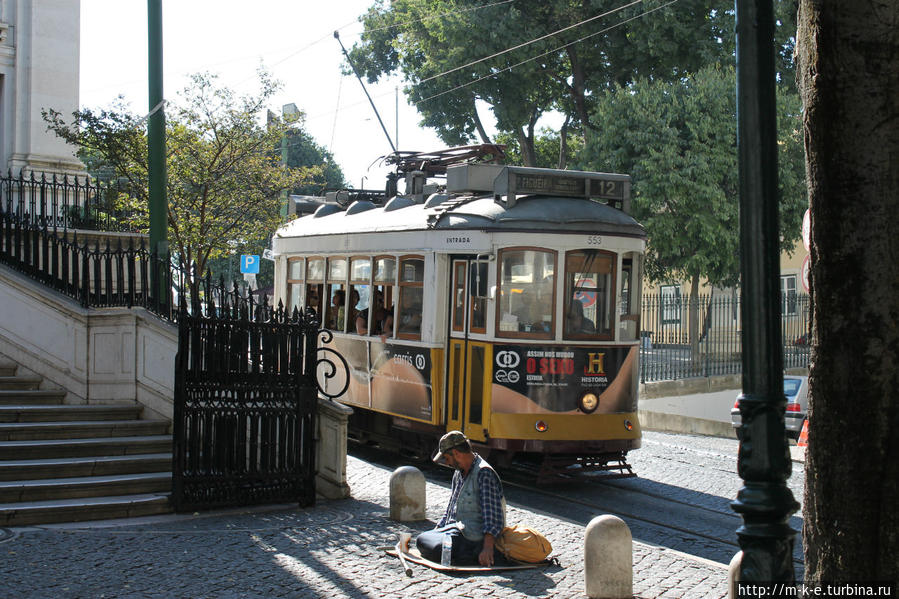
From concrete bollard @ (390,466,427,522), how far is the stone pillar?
93 centimetres

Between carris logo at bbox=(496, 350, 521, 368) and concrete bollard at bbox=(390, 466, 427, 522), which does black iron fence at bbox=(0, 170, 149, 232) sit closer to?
carris logo at bbox=(496, 350, 521, 368)

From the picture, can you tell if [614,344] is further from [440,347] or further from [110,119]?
[110,119]

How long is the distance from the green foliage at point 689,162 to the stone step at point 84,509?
61.5ft

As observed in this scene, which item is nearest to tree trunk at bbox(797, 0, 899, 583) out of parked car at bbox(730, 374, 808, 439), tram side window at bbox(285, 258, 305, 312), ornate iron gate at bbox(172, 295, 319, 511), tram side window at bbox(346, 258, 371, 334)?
ornate iron gate at bbox(172, 295, 319, 511)

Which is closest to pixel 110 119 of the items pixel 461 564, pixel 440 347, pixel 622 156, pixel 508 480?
pixel 440 347

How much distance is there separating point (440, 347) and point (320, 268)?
11.5 feet

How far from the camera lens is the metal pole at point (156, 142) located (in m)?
10.9

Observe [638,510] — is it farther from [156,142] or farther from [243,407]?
[156,142]

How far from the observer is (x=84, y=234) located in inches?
531

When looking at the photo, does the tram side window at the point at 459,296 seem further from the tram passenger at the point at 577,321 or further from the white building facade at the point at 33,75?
the white building facade at the point at 33,75

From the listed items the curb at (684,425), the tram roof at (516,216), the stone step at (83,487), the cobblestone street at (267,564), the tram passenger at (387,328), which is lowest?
the curb at (684,425)

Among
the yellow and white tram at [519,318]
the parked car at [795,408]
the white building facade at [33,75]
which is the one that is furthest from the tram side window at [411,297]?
the parked car at [795,408]

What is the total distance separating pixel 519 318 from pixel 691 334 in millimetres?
11369

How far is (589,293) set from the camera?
11.2m
